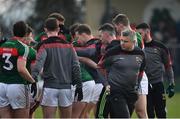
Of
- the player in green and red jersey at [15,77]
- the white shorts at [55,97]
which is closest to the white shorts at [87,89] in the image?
the white shorts at [55,97]

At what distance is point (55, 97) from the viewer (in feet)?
56.3

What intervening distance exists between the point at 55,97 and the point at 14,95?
31.1 inches

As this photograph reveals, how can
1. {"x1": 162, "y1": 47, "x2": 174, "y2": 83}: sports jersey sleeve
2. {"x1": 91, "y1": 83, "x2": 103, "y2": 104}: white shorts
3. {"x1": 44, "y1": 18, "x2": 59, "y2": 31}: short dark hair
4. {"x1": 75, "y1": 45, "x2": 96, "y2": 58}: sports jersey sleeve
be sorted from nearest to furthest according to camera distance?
{"x1": 44, "y1": 18, "x2": 59, "y2": 31}: short dark hair < {"x1": 75, "y1": 45, "x2": 96, "y2": 58}: sports jersey sleeve < {"x1": 162, "y1": 47, "x2": 174, "y2": 83}: sports jersey sleeve < {"x1": 91, "y1": 83, "x2": 103, "y2": 104}: white shorts

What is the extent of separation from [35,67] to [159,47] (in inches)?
151

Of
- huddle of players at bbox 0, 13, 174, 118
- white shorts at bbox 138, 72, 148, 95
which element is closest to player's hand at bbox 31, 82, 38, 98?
huddle of players at bbox 0, 13, 174, 118

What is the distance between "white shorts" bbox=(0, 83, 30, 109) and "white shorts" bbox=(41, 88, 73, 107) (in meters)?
0.34

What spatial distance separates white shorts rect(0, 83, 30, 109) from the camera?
16.8 m

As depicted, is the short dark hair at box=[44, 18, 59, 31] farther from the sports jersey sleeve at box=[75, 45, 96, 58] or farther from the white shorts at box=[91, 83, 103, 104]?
the white shorts at box=[91, 83, 103, 104]

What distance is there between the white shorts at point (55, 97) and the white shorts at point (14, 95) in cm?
34

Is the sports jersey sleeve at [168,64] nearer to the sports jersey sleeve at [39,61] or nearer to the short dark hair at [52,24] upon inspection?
the short dark hair at [52,24]

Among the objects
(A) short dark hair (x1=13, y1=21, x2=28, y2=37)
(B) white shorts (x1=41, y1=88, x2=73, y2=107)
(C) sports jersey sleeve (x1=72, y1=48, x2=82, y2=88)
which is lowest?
(B) white shorts (x1=41, y1=88, x2=73, y2=107)

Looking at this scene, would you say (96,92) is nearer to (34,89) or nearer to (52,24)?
(34,89)

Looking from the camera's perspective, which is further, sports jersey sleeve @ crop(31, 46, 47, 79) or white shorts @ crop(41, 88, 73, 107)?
white shorts @ crop(41, 88, 73, 107)

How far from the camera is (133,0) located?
50500 millimetres
